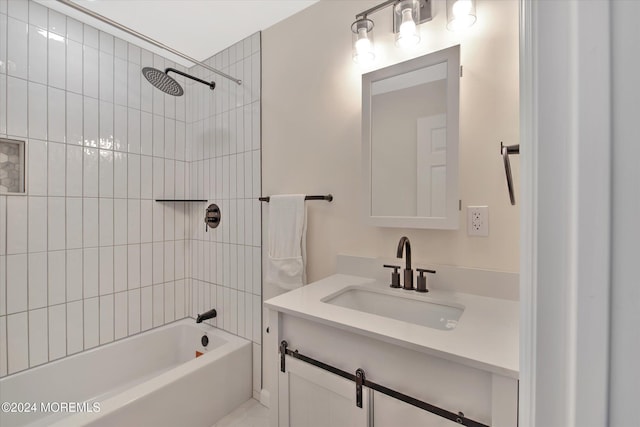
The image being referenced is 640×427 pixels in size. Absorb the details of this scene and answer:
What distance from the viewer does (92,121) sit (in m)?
1.68

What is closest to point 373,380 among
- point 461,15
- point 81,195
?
point 461,15

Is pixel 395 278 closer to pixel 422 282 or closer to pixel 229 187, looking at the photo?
pixel 422 282

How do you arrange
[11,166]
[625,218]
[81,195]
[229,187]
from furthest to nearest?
[229,187]
[81,195]
[11,166]
[625,218]

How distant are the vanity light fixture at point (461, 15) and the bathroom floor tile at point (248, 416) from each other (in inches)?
85.0

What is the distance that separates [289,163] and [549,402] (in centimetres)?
148

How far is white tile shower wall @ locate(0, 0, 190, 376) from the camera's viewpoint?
1415 millimetres

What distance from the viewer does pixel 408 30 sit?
44.8 inches

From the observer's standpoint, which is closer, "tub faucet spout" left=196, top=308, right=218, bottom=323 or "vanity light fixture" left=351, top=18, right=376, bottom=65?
"vanity light fixture" left=351, top=18, right=376, bottom=65

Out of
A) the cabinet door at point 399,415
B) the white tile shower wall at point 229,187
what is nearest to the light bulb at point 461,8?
the white tile shower wall at point 229,187

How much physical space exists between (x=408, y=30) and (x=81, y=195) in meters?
2.01

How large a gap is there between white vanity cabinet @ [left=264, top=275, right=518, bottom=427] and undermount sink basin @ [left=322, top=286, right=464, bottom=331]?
81mm

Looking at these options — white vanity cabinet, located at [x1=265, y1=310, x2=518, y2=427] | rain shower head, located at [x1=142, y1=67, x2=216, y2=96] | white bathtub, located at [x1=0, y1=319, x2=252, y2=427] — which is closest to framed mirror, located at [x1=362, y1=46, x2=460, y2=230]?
white vanity cabinet, located at [x1=265, y1=310, x2=518, y2=427]

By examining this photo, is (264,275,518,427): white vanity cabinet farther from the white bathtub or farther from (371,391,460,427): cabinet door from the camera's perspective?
the white bathtub

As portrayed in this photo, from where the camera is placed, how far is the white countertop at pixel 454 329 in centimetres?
64
